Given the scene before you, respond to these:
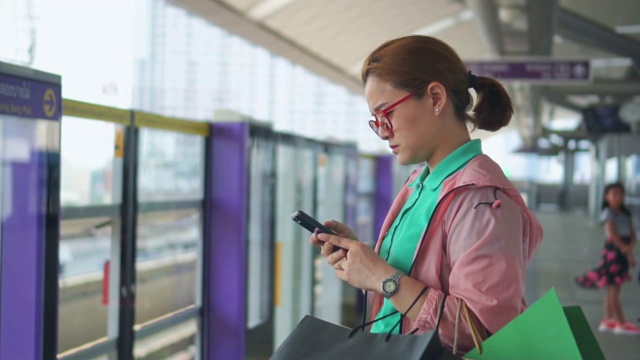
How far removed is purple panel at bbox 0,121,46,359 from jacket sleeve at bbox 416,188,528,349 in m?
2.07

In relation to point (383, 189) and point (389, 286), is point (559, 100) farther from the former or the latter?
point (389, 286)

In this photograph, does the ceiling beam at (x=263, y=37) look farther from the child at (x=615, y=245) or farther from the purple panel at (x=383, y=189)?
the child at (x=615, y=245)

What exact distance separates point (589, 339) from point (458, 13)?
14.3 metres

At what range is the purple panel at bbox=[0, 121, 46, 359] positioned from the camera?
2.88 m

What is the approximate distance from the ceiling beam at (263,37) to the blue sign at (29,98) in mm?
6250

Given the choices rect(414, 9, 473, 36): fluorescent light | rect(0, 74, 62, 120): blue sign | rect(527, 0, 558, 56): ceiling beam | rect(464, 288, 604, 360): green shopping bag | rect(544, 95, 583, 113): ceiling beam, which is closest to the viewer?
rect(464, 288, 604, 360): green shopping bag

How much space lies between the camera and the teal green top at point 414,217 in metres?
1.35

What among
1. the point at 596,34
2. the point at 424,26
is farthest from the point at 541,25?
the point at 424,26

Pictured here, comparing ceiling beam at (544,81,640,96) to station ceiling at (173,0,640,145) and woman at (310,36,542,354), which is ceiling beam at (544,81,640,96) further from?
woman at (310,36,542,354)

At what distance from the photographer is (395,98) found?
4.51ft

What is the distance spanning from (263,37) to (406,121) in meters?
11.0

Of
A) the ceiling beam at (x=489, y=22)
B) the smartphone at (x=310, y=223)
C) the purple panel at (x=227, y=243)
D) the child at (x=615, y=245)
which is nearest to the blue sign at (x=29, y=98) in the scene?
the smartphone at (x=310, y=223)

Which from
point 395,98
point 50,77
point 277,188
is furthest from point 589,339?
point 277,188

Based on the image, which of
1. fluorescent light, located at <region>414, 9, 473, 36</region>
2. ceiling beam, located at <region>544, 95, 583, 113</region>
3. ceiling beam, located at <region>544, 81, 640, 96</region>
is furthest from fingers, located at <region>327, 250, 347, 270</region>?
ceiling beam, located at <region>544, 95, 583, 113</region>
